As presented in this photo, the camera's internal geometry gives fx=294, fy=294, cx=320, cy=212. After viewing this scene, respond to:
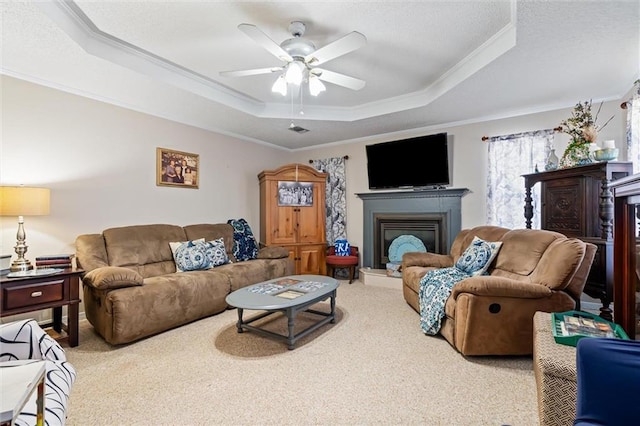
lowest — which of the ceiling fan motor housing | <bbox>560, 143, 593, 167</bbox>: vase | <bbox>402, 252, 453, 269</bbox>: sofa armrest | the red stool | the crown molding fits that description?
the red stool

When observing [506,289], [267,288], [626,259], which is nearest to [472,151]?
[506,289]

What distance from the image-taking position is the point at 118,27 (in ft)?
7.60

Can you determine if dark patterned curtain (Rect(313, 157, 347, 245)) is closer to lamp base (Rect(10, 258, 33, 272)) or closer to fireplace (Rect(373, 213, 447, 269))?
fireplace (Rect(373, 213, 447, 269))

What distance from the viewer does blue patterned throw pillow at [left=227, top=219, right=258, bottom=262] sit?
425 cm

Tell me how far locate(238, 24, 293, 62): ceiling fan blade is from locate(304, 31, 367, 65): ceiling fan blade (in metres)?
0.19

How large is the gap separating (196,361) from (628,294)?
9.23 feet

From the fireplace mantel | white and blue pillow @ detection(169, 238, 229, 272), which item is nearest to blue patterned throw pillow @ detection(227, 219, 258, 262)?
white and blue pillow @ detection(169, 238, 229, 272)

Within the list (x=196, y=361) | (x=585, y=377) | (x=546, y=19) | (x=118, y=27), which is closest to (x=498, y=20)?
(x=546, y=19)

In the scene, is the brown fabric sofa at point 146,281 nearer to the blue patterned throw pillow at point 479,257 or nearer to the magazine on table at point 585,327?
the blue patterned throw pillow at point 479,257

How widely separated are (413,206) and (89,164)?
4.31 m

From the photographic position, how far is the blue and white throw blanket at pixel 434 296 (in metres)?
2.64

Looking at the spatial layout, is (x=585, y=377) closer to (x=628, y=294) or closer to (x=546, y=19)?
(x=628, y=294)

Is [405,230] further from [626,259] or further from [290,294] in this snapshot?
[626,259]

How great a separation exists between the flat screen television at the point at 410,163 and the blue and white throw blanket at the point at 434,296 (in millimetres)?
1829
